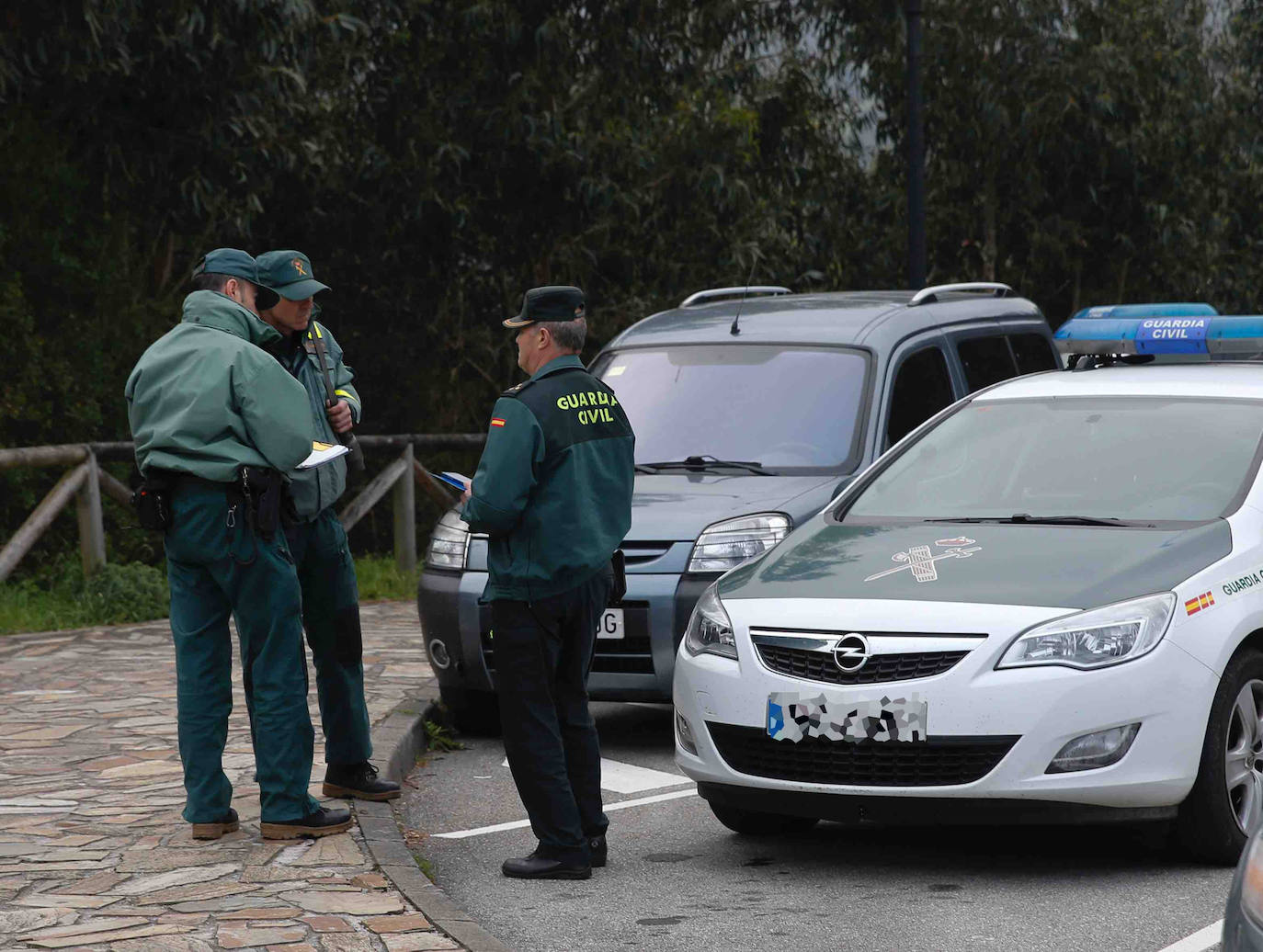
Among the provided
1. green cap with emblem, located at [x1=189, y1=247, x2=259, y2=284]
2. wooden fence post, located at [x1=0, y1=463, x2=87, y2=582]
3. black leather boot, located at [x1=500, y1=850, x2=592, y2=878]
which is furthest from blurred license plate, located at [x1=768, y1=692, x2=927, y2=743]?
wooden fence post, located at [x1=0, y1=463, x2=87, y2=582]

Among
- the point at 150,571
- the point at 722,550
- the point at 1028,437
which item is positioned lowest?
the point at 150,571

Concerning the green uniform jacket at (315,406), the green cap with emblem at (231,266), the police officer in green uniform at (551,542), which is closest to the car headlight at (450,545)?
the green uniform jacket at (315,406)

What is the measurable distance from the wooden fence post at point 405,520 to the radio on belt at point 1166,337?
7.22m

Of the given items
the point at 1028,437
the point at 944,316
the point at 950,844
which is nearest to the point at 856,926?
the point at 950,844

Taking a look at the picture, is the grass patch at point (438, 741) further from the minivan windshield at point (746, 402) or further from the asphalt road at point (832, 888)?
the minivan windshield at point (746, 402)

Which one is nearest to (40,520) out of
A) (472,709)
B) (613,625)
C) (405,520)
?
(405,520)

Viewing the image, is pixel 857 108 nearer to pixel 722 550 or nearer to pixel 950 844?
pixel 722 550

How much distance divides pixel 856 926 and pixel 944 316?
4.65 m

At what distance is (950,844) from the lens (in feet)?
21.1

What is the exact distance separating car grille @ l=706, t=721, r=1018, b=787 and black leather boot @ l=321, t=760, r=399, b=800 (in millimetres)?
1507

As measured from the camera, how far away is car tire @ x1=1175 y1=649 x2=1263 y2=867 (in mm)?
5797

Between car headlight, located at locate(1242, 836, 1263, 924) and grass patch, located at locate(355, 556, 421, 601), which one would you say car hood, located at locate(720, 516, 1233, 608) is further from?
grass patch, located at locate(355, 556, 421, 601)

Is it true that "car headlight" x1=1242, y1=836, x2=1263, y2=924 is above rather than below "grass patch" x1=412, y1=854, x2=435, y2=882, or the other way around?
above

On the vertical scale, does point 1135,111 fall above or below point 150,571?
above
